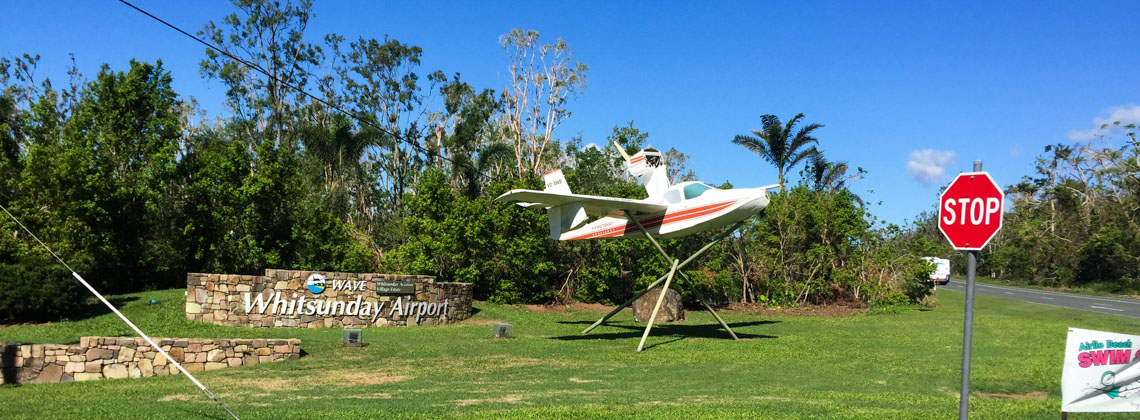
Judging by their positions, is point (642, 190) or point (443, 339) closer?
point (443, 339)

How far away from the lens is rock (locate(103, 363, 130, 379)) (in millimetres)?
13352

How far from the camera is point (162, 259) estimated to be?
92.0 ft

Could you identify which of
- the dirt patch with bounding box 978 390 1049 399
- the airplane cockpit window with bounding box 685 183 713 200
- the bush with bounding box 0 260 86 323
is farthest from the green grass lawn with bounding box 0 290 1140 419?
the airplane cockpit window with bounding box 685 183 713 200

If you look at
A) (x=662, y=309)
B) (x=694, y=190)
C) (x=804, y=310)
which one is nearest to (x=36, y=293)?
(x=694, y=190)

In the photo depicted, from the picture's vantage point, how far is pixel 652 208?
18.6 m

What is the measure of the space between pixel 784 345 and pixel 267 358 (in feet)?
39.3

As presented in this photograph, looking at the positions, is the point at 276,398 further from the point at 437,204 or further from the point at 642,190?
the point at 642,190

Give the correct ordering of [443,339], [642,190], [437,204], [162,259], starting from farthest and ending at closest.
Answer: [642,190] → [437,204] → [162,259] → [443,339]

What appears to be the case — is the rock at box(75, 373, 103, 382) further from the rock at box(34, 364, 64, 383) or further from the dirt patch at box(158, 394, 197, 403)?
the dirt patch at box(158, 394, 197, 403)

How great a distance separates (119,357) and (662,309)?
16.1m

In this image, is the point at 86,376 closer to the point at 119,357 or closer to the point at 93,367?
the point at 93,367

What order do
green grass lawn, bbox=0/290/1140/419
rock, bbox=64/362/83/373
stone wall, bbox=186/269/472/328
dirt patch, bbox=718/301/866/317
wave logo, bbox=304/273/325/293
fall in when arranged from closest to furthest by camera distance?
green grass lawn, bbox=0/290/1140/419, rock, bbox=64/362/83/373, stone wall, bbox=186/269/472/328, wave logo, bbox=304/273/325/293, dirt patch, bbox=718/301/866/317

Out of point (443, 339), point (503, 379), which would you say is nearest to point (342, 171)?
point (443, 339)

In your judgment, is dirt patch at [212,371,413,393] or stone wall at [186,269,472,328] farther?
stone wall at [186,269,472,328]
